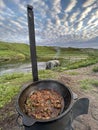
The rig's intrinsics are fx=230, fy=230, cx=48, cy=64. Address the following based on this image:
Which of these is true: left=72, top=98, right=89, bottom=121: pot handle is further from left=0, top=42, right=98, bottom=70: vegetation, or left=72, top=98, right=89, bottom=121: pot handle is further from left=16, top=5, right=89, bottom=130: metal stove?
left=0, top=42, right=98, bottom=70: vegetation

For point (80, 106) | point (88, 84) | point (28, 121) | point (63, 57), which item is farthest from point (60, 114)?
point (63, 57)

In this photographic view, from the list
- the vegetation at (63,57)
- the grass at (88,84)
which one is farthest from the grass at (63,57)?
the grass at (88,84)

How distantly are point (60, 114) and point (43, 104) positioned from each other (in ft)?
1.76

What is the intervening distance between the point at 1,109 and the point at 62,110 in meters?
3.30

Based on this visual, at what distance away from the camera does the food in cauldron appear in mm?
5469

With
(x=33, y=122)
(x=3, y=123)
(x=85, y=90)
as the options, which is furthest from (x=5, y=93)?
(x=33, y=122)

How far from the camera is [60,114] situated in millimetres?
5297

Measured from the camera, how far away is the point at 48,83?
614 cm

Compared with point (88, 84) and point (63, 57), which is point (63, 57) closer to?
→ point (63, 57)

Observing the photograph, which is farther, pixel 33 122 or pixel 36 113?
pixel 36 113

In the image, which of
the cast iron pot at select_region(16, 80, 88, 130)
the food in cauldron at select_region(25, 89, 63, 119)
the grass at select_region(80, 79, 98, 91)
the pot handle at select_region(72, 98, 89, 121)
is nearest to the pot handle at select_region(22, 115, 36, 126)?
the cast iron pot at select_region(16, 80, 88, 130)

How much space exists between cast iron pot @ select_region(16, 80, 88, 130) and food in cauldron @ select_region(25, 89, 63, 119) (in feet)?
0.38

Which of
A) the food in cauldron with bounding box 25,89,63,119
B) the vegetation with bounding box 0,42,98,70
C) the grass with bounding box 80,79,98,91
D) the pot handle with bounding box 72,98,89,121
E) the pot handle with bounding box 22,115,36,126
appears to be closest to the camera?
the pot handle with bounding box 22,115,36,126

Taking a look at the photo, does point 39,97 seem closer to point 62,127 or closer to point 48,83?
point 48,83
